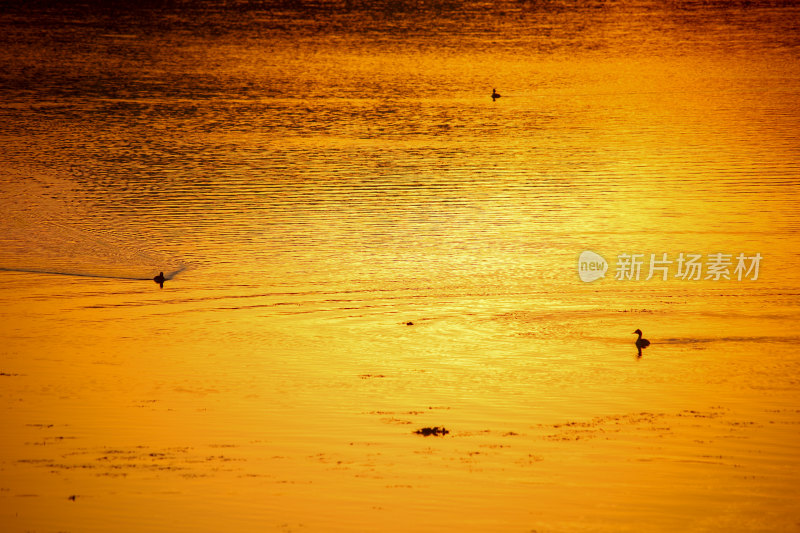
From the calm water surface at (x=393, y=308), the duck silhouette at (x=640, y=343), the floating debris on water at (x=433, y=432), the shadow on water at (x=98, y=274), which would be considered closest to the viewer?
the calm water surface at (x=393, y=308)

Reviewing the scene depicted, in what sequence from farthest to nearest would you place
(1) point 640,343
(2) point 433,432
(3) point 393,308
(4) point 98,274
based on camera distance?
(4) point 98,274, (3) point 393,308, (1) point 640,343, (2) point 433,432

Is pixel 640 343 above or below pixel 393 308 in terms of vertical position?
below

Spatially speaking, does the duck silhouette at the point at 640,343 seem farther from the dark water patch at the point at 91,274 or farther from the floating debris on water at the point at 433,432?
the dark water patch at the point at 91,274

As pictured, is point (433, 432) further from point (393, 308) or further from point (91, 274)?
point (91, 274)

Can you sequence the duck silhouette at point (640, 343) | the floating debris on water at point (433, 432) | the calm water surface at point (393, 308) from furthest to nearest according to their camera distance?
the duck silhouette at point (640, 343), the floating debris on water at point (433, 432), the calm water surface at point (393, 308)

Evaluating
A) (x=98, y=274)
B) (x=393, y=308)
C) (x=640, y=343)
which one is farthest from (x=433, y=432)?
(x=98, y=274)

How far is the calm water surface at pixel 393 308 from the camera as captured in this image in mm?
12859

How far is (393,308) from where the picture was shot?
786 inches

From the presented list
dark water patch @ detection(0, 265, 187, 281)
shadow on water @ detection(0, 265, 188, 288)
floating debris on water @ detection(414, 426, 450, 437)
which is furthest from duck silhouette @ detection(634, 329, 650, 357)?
dark water patch @ detection(0, 265, 187, 281)

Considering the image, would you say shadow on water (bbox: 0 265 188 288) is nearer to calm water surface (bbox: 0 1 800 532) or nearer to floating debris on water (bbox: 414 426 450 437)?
calm water surface (bbox: 0 1 800 532)

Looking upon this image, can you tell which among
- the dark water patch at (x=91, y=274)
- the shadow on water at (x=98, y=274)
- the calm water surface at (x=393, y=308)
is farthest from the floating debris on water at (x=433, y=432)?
the dark water patch at (x=91, y=274)

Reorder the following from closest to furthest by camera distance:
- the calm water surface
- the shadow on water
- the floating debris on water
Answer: the calm water surface
the floating debris on water
the shadow on water

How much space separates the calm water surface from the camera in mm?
12859

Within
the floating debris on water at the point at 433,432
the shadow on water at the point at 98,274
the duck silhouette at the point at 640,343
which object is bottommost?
the floating debris on water at the point at 433,432
